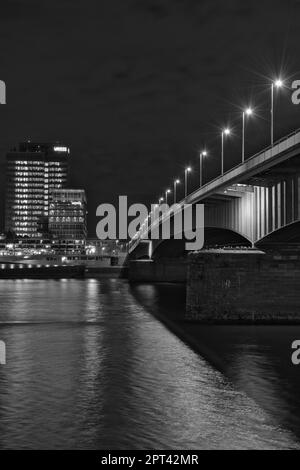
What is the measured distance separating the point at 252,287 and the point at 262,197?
1469cm

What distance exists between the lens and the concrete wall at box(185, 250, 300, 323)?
26875 mm

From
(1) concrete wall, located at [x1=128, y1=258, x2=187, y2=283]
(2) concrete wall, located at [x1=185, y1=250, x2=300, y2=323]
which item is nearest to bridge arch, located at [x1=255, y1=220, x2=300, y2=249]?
(2) concrete wall, located at [x1=185, y1=250, x2=300, y2=323]

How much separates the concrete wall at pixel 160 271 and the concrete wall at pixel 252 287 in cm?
5063

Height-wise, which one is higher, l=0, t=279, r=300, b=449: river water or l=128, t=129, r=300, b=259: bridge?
l=128, t=129, r=300, b=259: bridge

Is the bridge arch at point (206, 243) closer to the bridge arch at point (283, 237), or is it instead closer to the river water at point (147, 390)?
the bridge arch at point (283, 237)

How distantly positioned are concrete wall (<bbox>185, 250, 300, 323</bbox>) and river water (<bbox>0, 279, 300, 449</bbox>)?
1404mm

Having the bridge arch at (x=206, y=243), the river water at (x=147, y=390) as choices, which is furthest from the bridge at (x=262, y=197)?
the river water at (x=147, y=390)

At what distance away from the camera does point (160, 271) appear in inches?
3159

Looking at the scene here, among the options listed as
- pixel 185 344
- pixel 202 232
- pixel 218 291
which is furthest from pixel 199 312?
pixel 202 232

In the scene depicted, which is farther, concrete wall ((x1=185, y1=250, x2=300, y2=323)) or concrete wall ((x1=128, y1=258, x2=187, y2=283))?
concrete wall ((x1=128, y1=258, x2=187, y2=283))

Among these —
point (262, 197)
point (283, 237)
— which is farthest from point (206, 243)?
point (262, 197)

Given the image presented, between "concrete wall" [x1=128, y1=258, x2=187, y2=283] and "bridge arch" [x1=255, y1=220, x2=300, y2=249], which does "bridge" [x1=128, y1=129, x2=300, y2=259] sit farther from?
"concrete wall" [x1=128, y1=258, x2=187, y2=283]

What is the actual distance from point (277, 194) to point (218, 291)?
39.2 feet

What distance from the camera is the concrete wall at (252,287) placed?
26.9m
